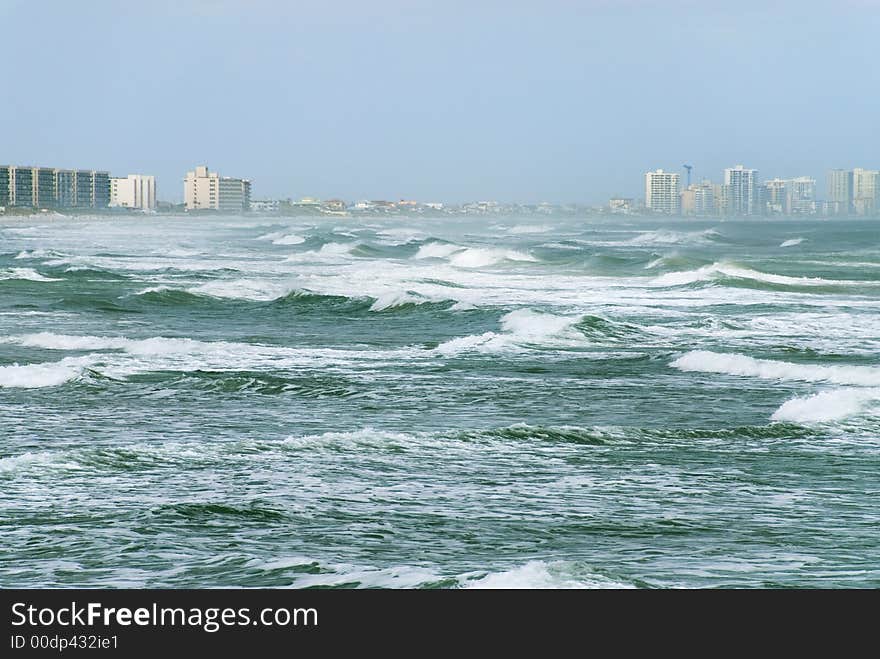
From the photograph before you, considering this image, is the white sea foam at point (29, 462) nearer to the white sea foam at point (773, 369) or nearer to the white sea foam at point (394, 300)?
the white sea foam at point (773, 369)

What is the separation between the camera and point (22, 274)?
44.5 m

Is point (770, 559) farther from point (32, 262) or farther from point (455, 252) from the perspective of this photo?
point (455, 252)

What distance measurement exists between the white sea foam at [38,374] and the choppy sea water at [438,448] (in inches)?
3.1

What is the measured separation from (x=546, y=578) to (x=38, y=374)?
38.5 feet

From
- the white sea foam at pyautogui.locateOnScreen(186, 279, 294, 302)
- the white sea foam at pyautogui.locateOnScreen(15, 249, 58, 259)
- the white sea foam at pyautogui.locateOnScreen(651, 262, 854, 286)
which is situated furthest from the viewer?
the white sea foam at pyautogui.locateOnScreen(15, 249, 58, 259)

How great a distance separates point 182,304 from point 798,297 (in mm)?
17161

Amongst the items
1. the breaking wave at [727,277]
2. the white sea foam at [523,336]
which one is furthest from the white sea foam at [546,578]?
the breaking wave at [727,277]

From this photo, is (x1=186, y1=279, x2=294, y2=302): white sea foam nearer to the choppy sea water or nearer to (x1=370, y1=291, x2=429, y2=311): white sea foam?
(x1=370, y1=291, x2=429, y2=311): white sea foam

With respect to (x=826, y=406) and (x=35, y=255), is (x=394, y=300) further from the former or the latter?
(x=35, y=255)

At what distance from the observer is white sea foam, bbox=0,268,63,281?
4328cm

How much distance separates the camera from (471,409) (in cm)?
1588

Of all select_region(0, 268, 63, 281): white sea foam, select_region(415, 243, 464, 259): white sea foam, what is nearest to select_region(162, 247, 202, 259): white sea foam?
select_region(415, 243, 464, 259): white sea foam

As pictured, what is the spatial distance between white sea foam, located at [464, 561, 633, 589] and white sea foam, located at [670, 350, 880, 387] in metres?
11.0
